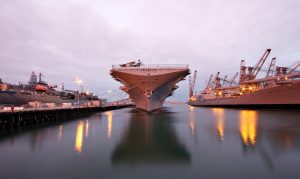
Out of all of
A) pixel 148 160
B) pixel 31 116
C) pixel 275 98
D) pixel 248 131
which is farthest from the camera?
pixel 275 98

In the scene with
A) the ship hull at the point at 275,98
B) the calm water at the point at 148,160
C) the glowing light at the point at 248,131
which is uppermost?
the ship hull at the point at 275,98

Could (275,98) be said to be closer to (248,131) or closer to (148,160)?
(248,131)

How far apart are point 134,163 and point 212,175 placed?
Answer: 13.1 feet

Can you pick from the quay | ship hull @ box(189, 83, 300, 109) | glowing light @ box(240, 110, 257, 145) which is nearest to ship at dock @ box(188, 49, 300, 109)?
ship hull @ box(189, 83, 300, 109)

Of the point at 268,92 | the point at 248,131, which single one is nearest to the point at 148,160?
the point at 248,131

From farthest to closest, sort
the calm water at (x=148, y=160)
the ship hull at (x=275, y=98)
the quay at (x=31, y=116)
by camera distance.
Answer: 1. the ship hull at (x=275, y=98)
2. the quay at (x=31, y=116)
3. the calm water at (x=148, y=160)

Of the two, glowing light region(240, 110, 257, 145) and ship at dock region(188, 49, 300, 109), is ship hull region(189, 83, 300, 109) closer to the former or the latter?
ship at dock region(188, 49, 300, 109)

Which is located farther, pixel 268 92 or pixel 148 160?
pixel 268 92

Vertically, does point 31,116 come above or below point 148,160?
above

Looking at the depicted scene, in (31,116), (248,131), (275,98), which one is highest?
(275,98)

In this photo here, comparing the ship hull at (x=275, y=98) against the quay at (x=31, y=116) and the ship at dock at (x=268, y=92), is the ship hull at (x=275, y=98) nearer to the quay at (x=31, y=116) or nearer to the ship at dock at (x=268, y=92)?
the ship at dock at (x=268, y=92)

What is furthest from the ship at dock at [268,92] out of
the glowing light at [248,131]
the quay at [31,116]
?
A: the quay at [31,116]

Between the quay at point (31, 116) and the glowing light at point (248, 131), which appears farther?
the quay at point (31, 116)

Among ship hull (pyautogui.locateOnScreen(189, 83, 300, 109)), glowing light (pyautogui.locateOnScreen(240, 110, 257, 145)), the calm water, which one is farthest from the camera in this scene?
ship hull (pyautogui.locateOnScreen(189, 83, 300, 109))
